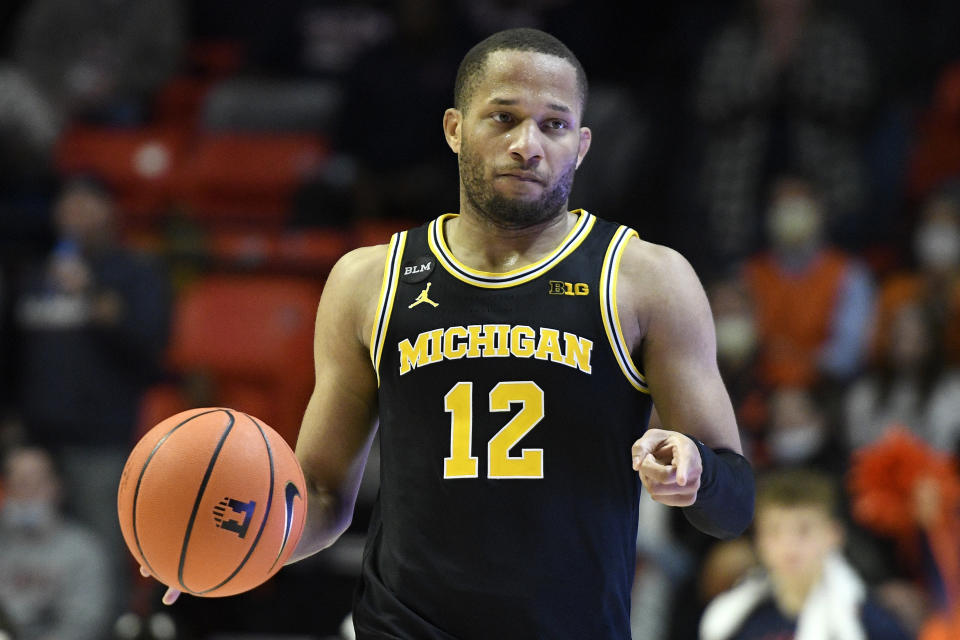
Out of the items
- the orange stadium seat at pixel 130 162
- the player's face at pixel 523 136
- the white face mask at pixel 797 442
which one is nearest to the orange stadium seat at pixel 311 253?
the orange stadium seat at pixel 130 162

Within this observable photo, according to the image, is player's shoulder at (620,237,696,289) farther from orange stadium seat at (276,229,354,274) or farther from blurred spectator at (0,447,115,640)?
orange stadium seat at (276,229,354,274)

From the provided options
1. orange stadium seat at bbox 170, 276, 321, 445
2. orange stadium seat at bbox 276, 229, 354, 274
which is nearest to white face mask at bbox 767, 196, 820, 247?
orange stadium seat at bbox 276, 229, 354, 274

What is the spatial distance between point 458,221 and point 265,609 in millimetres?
4417

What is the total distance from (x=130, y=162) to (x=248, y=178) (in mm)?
940

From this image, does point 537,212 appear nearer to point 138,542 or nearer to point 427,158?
point 138,542

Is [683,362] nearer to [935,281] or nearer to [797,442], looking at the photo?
[797,442]

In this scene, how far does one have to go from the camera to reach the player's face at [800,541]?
18.2 feet

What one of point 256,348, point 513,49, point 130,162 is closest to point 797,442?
point 256,348

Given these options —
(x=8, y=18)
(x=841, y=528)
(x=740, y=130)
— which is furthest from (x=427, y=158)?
(x=8, y=18)

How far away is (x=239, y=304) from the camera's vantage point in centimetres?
798

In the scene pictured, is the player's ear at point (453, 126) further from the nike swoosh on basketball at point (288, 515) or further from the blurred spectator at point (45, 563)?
the blurred spectator at point (45, 563)

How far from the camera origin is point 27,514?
280 inches

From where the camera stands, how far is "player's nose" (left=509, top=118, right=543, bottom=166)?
2996mm

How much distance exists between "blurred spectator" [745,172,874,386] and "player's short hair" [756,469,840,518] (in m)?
1.57
